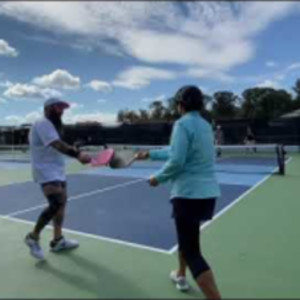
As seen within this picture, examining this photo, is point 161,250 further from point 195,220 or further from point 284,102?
point 284,102

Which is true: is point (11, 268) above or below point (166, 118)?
below

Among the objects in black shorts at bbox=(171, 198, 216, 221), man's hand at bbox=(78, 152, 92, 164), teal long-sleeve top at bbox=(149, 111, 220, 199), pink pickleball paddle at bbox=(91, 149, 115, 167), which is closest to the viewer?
teal long-sleeve top at bbox=(149, 111, 220, 199)

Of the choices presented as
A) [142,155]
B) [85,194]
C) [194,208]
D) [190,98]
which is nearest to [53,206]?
[142,155]

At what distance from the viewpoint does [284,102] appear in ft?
94.2

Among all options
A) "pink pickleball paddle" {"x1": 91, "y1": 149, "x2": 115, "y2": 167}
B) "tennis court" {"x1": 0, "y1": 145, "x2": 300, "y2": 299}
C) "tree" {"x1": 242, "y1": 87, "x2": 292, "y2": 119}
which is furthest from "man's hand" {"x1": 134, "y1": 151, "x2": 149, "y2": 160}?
"tree" {"x1": 242, "y1": 87, "x2": 292, "y2": 119}

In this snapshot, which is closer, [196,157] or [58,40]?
[58,40]

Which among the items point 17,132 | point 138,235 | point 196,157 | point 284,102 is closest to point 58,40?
point 196,157

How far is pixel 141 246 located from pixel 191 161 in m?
2.15

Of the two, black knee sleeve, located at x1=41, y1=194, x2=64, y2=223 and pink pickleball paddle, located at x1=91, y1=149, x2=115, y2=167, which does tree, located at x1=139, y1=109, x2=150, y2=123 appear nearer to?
black knee sleeve, located at x1=41, y1=194, x2=64, y2=223

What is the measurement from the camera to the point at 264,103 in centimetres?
2736

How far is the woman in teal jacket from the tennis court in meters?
→ 0.33

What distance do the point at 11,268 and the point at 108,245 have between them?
1105mm

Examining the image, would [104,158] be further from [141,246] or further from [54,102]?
[141,246]

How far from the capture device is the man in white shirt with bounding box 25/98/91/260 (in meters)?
4.08
